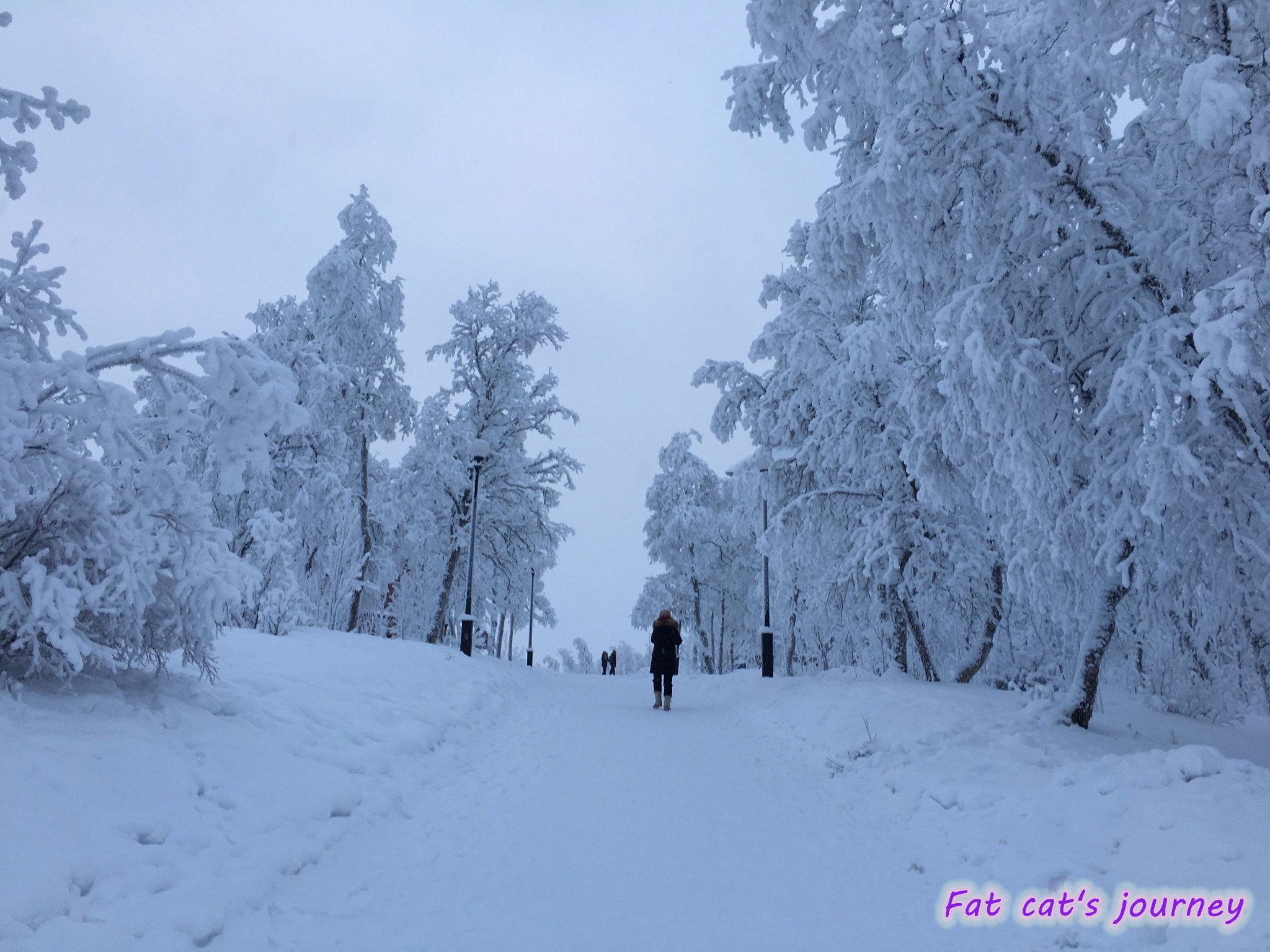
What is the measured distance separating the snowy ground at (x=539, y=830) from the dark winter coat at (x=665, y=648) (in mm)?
4921

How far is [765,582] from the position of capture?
1452 centimetres

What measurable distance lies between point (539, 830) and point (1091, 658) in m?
5.71

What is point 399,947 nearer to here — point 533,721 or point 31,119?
point 31,119

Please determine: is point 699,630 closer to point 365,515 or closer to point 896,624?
point 365,515

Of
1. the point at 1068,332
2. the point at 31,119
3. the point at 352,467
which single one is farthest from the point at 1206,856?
the point at 352,467

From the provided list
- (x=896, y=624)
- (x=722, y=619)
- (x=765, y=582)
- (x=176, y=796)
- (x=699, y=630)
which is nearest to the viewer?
(x=176, y=796)

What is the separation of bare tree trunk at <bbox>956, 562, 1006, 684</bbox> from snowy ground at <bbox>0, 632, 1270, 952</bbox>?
4568mm

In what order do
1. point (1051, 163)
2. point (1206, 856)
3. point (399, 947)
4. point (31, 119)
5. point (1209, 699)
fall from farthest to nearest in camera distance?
point (1209, 699)
point (1051, 163)
point (31, 119)
point (1206, 856)
point (399, 947)

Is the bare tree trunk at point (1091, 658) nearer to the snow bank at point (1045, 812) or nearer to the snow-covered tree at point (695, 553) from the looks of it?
the snow bank at point (1045, 812)

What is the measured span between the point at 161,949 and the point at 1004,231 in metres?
7.82

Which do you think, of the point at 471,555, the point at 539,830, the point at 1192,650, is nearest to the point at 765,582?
the point at 471,555

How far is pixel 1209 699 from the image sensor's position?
32.0 feet

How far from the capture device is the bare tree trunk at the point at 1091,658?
7.17 m

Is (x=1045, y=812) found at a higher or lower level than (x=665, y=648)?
lower
